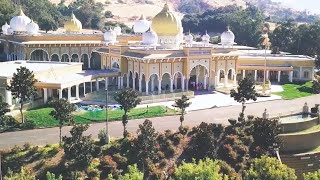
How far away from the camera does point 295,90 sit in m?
54.6

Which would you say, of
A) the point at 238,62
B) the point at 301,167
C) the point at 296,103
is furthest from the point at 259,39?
the point at 301,167

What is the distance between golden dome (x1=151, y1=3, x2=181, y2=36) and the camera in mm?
53219

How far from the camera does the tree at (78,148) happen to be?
96.7 ft

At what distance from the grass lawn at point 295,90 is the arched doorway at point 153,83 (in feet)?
44.5

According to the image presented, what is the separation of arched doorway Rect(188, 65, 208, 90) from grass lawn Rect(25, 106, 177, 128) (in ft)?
36.5

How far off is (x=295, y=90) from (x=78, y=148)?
32863 mm

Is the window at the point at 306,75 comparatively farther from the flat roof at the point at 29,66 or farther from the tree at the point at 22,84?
the tree at the point at 22,84

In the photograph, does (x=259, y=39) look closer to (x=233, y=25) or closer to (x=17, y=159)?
(x=233, y=25)

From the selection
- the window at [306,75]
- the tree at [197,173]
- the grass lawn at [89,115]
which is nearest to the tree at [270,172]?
the tree at [197,173]

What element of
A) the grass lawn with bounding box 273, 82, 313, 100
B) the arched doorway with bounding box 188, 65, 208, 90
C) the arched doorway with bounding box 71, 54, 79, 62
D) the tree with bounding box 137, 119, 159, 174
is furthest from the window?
the tree with bounding box 137, 119, 159, 174

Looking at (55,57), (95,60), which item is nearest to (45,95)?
(55,57)

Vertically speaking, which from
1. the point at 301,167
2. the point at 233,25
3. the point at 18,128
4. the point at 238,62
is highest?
the point at 233,25

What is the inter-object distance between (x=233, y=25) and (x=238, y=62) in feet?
120

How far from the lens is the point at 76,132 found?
3005 centimetres
